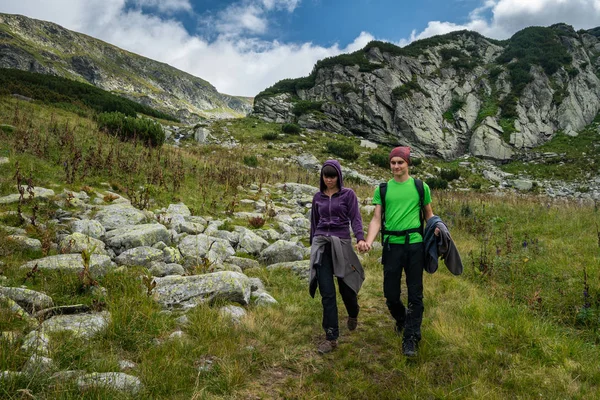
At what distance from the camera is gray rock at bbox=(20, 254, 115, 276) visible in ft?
13.0

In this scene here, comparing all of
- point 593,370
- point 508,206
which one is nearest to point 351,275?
point 593,370

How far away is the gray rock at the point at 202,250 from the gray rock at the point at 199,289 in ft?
3.06

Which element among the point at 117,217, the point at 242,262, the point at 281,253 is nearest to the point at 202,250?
the point at 242,262

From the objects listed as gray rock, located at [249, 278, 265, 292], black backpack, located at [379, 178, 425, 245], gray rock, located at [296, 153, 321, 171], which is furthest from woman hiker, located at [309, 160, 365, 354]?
gray rock, located at [296, 153, 321, 171]

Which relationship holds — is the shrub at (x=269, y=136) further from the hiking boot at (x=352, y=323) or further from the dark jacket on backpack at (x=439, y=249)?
the dark jacket on backpack at (x=439, y=249)

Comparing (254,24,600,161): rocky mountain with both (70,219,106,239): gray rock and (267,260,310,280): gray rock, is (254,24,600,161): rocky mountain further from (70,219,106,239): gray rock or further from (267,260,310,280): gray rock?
(70,219,106,239): gray rock

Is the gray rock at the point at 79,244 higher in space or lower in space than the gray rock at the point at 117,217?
lower

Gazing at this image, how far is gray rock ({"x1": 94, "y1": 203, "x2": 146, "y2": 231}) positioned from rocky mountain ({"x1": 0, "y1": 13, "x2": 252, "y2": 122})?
340ft

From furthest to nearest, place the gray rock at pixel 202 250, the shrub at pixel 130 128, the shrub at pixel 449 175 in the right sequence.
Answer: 1. the shrub at pixel 449 175
2. the shrub at pixel 130 128
3. the gray rock at pixel 202 250

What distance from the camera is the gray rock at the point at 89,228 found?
17.4ft

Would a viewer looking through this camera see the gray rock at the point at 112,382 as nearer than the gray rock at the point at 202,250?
Yes

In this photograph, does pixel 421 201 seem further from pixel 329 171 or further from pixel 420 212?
pixel 329 171

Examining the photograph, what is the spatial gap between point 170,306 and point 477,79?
57176mm

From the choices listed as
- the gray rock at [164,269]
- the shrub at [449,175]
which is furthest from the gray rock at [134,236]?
the shrub at [449,175]
